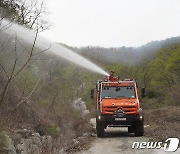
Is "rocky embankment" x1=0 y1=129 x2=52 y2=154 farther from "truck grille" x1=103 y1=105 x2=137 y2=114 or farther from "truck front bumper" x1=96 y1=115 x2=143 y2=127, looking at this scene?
"truck grille" x1=103 y1=105 x2=137 y2=114

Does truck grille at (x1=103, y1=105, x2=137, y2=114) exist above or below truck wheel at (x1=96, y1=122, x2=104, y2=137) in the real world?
above

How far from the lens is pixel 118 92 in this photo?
17.2 meters

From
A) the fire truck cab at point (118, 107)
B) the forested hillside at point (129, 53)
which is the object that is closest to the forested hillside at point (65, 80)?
the forested hillside at point (129, 53)

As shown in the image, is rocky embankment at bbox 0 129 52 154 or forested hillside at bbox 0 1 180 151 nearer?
rocky embankment at bbox 0 129 52 154

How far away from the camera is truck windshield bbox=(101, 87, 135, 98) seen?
17.1 m

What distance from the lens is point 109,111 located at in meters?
16.5

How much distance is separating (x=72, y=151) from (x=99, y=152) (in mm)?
864

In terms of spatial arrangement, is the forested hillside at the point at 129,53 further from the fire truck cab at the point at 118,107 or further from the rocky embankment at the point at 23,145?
the rocky embankment at the point at 23,145

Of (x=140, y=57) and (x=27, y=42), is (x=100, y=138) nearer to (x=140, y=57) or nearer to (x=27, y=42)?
(x=27, y=42)

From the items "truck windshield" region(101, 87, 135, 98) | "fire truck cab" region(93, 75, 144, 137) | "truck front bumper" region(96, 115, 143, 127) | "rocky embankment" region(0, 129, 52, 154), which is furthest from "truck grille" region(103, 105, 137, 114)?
"rocky embankment" region(0, 129, 52, 154)

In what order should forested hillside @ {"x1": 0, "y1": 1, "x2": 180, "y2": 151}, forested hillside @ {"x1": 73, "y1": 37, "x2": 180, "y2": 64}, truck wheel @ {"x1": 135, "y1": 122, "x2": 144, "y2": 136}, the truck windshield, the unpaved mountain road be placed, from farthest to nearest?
forested hillside @ {"x1": 73, "y1": 37, "x2": 180, "y2": 64} < the truck windshield < truck wheel @ {"x1": 135, "y1": 122, "x2": 144, "y2": 136} < forested hillside @ {"x1": 0, "y1": 1, "x2": 180, "y2": 151} < the unpaved mountain road

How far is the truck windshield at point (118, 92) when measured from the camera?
17.1m

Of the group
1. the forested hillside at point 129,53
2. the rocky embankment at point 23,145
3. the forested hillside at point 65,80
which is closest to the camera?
the rocky embankment at point 23,145

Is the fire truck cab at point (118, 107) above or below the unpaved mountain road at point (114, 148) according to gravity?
above
